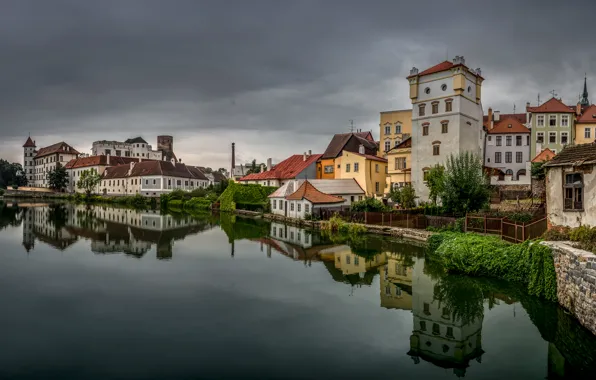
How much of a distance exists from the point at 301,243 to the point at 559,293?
15951 mm

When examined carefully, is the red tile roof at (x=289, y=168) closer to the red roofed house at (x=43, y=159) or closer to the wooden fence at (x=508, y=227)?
the wooden fence at (x=508, y=227)

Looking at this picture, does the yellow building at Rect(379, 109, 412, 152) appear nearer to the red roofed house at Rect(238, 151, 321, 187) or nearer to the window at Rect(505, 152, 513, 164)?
the red roofed house at Rect(238, 151, 321, 187)

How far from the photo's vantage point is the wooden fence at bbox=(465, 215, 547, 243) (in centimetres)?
1714

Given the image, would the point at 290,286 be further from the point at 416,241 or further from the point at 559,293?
the point at 416,241

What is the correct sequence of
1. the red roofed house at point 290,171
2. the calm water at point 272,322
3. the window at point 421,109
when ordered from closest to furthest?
the calm water at point 272,322
the window at point 421,109
the red roofed house at point 290,171

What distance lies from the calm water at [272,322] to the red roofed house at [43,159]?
10467 centimetres

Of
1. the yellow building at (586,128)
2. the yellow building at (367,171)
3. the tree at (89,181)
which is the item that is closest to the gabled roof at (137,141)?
the tree at (89,181)

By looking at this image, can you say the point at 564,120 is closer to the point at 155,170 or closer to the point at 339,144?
the point at 339,144

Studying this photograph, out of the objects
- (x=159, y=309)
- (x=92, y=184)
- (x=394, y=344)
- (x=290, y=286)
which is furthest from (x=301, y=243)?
(x=92, y=184)

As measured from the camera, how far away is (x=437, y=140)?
3519 cm

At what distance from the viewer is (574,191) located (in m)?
15.2

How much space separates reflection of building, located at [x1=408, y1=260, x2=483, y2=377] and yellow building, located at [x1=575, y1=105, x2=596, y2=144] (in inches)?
1598

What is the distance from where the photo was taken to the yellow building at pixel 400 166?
38.9 meters

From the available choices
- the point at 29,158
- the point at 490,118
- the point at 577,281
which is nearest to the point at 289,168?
the point at 490,118
